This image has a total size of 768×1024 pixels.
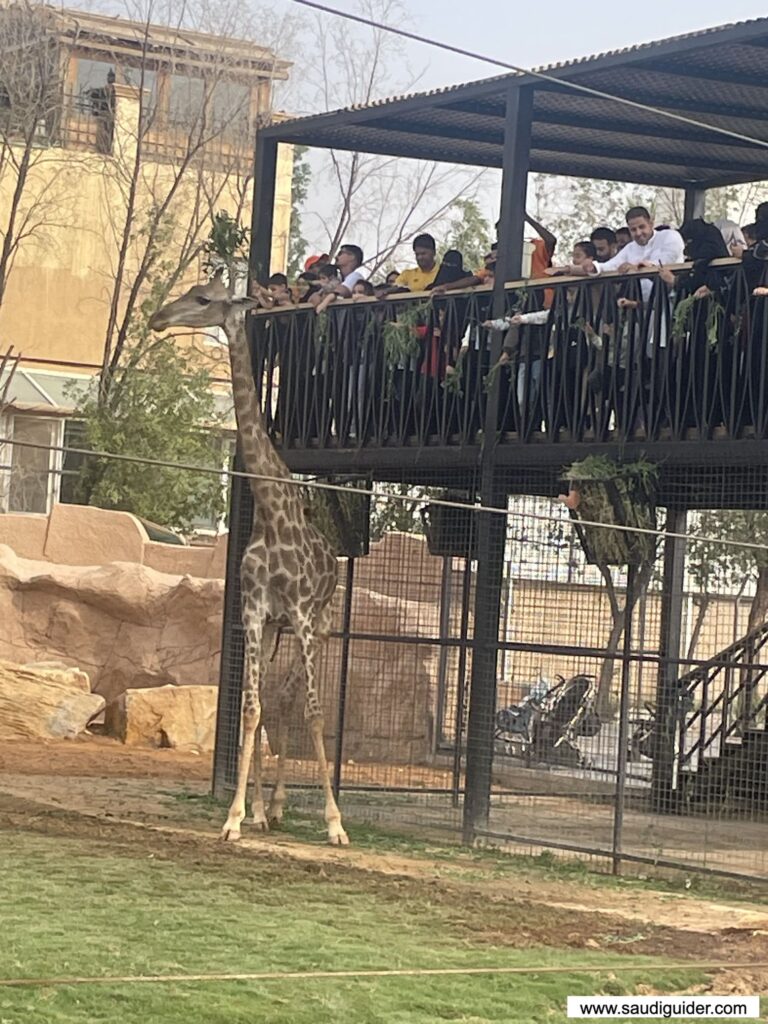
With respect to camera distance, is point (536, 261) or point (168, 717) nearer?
point (536, 261)

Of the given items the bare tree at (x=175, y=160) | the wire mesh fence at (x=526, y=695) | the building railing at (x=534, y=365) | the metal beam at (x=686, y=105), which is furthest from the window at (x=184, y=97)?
the metal beam at (x=686, y=105)

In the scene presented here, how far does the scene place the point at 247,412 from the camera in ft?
49.9

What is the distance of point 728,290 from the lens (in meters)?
13.5

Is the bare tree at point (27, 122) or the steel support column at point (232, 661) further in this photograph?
the bare tree at point (27, 122)

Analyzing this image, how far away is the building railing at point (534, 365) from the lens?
13.5 metres

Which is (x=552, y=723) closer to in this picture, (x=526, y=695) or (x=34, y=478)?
(x=526, y=695)

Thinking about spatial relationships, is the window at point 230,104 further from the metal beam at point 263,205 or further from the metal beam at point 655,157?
the metal beam at point 655,157

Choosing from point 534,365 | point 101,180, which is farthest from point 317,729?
point 101,180

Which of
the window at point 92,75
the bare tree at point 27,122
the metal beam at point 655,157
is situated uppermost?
the window at point 92,75

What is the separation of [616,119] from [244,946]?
9.16m

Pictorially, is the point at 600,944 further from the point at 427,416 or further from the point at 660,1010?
the point at 427,416

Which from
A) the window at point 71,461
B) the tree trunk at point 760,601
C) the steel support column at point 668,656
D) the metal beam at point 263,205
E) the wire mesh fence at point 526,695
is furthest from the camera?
the window at point 71,461

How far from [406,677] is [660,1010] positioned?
14.4 m

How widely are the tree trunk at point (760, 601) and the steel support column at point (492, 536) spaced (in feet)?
21.6
